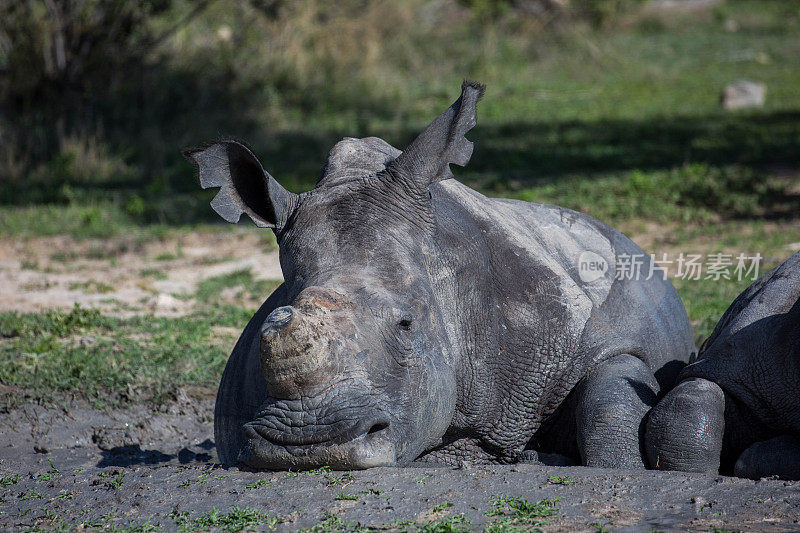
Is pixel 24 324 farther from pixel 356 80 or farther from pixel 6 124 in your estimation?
pixel 356 80

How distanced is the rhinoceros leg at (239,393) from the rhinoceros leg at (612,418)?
1407 mm

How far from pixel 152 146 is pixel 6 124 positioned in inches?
71.8

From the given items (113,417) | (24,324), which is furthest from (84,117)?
(113,417)

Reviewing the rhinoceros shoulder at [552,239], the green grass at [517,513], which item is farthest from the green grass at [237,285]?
the green grass at [517,513]

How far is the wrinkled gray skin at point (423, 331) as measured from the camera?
3.47 meters

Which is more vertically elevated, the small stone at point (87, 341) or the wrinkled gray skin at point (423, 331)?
the wrinkled gray skin at point (423, 331)

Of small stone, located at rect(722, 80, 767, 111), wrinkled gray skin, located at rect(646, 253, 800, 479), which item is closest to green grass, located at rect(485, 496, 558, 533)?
wrinkled gray skin, located at rect(646, 253, 800, 479)

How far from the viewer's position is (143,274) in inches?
341

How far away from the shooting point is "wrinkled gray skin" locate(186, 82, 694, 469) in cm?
347

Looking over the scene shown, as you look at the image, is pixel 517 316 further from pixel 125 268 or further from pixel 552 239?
pixel 125 268

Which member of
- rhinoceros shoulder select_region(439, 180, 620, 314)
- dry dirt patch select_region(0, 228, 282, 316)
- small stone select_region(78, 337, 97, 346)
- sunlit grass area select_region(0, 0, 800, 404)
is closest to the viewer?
rhinoceros shoulder select_region(439, 180, 620, 314)

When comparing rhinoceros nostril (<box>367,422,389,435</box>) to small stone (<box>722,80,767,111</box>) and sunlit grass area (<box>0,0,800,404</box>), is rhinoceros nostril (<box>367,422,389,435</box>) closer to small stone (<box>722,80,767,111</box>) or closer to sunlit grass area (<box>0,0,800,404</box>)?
sunlit grass area (<box>0,0,800,404</box>)

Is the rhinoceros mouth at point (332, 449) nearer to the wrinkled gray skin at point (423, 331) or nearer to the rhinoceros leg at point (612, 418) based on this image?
the wrinkled gray skin at point (423, 331)

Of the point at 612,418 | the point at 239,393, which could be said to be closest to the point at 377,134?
the point at 239,393
